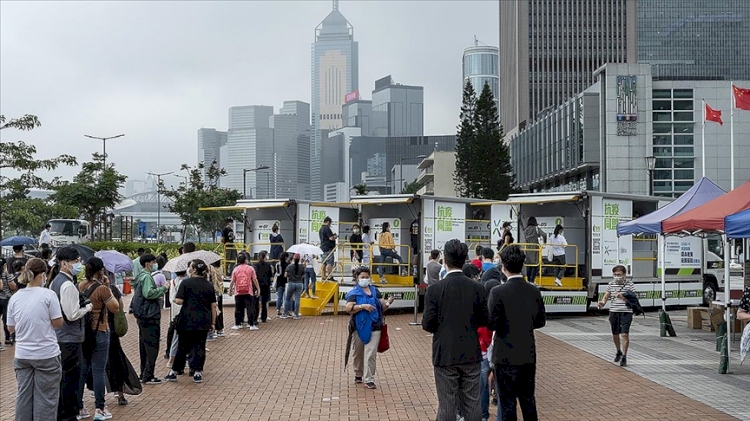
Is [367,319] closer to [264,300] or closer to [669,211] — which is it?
[669,211]

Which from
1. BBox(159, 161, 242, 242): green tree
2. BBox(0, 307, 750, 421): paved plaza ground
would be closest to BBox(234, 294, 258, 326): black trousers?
BBox(0, 307, 750, 421): paved plaza ground

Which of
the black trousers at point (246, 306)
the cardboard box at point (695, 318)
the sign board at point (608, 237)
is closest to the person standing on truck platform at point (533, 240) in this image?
the sign board at point (608, 237)

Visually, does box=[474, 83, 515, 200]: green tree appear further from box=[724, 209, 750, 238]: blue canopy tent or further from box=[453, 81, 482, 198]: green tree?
box=[724, 209, 750, 238]: blue canopy tent

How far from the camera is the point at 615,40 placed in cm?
13250

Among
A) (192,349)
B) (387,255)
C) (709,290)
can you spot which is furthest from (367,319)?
(709,290)

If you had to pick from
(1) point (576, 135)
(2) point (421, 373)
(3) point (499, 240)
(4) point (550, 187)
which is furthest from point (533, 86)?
(2) point (421, 373)

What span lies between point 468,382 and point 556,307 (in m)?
15.3

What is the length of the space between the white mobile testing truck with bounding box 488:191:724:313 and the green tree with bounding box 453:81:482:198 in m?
44.4

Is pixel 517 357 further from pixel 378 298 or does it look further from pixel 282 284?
pixel 282 284

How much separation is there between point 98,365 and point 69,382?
777mm

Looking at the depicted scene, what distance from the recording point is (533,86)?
5340 inches

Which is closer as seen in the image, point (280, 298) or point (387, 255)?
point (387, 255)

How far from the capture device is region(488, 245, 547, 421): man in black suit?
7543mm

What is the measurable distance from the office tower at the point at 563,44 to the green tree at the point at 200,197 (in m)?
74.8
